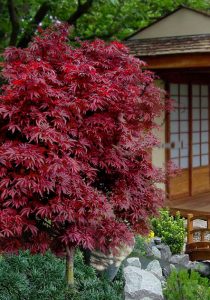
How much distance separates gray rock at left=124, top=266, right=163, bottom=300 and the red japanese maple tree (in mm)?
550

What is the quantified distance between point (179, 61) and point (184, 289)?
442 cm

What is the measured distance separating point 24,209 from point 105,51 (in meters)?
1.39

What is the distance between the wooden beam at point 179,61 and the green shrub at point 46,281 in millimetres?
3929

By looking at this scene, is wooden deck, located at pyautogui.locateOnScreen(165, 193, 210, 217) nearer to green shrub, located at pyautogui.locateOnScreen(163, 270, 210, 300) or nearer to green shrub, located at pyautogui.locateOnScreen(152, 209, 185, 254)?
green shrub, located at pyautogui.locateOnScreen(152, 209, 185, 254)

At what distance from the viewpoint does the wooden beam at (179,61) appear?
7707 mm

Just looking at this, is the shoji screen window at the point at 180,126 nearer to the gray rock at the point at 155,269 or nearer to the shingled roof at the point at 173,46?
the shingled roof at the point at 173,46

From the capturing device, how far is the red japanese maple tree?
11.2 ft

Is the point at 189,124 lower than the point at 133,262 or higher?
higher

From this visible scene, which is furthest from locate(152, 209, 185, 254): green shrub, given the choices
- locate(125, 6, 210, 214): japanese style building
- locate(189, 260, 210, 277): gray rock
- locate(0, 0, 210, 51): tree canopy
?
locate(0, 0, 210, 51): tree canopy

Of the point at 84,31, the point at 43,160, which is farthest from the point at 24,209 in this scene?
the point at 84,31

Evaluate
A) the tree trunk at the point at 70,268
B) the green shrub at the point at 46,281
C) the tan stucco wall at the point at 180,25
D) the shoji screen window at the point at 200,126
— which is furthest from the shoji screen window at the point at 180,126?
the tree trunk at the point at 70,268

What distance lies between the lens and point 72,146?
3.59m

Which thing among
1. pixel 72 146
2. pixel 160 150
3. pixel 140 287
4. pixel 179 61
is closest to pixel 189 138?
pixel 160 150

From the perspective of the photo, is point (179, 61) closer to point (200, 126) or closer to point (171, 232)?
point (200, 126)
